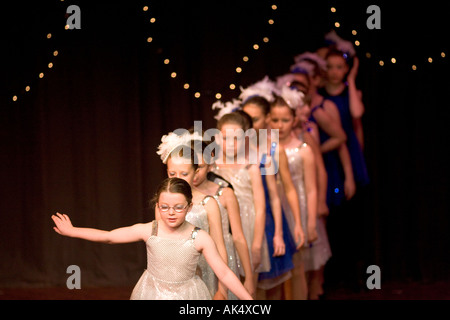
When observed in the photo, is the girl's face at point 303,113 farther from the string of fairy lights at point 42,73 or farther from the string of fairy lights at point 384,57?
the string of fairy lights at point 42,73

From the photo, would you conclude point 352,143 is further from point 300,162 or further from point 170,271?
point 170,271

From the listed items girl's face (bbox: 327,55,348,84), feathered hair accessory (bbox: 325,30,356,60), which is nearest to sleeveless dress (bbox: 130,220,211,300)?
girl's face (bbox: 327,55,348,84)

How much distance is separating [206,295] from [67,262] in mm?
2689

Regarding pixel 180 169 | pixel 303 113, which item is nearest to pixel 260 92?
pixel 303 113

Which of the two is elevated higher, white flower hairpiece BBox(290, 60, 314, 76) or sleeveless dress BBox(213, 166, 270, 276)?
white flower hairpiece BBox(290, 60, 314, 76)

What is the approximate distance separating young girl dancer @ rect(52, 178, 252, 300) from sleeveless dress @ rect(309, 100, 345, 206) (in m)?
2.53

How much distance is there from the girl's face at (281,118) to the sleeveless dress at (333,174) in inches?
28.5

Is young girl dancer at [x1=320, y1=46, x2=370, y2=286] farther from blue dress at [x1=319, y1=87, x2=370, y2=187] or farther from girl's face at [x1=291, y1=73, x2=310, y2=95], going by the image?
girl's face at [x1=291, y1=73, x2=310, y2=95]

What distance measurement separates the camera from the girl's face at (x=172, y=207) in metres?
3.00

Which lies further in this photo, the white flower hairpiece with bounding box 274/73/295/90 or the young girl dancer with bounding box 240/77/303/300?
the white flower hairpiece with bounding box 274/73/295/90

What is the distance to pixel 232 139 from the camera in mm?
4121

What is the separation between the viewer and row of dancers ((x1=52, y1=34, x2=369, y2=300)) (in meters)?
3.08

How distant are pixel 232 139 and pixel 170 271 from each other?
4.02 feet
